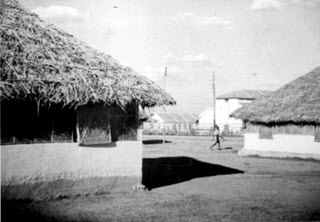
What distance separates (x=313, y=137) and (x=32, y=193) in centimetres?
1557

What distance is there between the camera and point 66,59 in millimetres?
9586

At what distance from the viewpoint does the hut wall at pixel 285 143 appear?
19.6 metres

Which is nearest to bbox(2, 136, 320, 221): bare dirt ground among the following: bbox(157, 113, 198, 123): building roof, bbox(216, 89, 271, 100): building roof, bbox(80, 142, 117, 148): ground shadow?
bbox(80, 142, 117, 148): ground shadow

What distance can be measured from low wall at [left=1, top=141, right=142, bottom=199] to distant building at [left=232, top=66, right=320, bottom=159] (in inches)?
491

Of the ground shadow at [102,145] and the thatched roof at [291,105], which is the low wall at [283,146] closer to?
the thatched roof at [291,105]

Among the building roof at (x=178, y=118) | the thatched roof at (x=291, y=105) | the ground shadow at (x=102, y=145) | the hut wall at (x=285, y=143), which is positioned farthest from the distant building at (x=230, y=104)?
the ground shadow at (x=102, y=145)

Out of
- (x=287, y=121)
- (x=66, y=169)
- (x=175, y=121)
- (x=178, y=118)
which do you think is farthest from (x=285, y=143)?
(x=178, y=118)

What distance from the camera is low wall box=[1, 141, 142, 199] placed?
8.56 metres

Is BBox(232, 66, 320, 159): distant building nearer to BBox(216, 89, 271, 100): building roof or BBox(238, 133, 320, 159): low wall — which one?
BBox(238, 133, 320, 159): low wall

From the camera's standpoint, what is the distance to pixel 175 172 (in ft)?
48.3

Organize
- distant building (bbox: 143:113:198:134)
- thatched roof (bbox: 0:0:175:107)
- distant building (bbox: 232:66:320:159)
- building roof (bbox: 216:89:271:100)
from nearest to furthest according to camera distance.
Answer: thatched roof (bbox: 0:0:175:107) → distant building (bbox: 232:66:320:159) → building roof (bbox: 216:89:271:100) → distant building (bbox: 143:113:198:134)

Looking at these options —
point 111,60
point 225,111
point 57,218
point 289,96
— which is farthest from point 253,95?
point 57,218

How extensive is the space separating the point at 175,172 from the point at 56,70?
7.41 m

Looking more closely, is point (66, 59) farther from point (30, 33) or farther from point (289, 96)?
point (289, 96)
